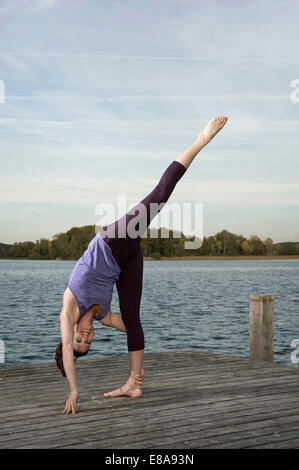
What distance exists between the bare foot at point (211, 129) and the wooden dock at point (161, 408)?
7.23 feet

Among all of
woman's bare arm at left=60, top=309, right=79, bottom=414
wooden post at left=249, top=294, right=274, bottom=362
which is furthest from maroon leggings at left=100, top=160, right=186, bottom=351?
wooden post at left=249, top=294, right=274, bottom=362

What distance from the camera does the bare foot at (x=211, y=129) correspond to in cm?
484

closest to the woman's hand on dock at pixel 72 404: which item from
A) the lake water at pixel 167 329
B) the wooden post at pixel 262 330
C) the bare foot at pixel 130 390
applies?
the bare foot at pixel 130 390

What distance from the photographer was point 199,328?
24.5 metres

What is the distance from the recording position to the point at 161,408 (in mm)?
4477

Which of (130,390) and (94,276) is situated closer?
(94,276)

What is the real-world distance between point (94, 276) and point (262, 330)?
306cm

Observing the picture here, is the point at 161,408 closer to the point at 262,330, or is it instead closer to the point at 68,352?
the point at 68,352

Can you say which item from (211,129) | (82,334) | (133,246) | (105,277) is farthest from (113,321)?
(211,129)

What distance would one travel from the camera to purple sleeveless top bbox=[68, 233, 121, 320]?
4.38 meters

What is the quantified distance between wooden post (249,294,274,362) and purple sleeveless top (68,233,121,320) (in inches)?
113
